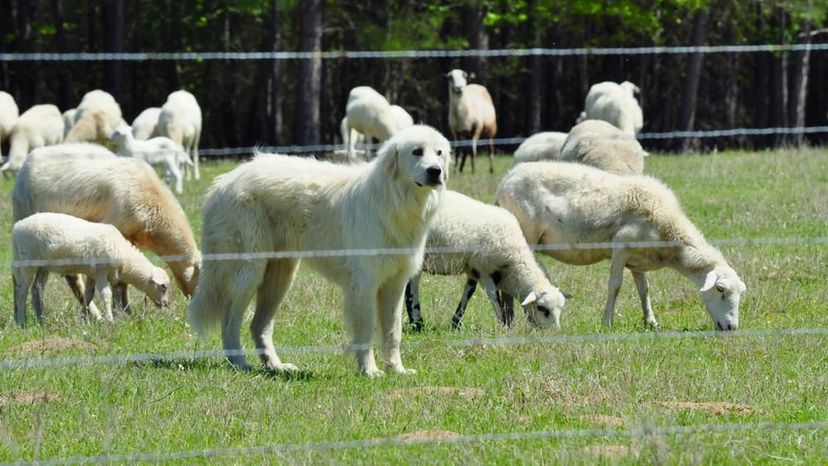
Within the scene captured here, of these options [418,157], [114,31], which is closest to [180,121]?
[114,31]

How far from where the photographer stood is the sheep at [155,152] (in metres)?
20.1

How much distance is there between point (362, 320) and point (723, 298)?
3036 millimetres

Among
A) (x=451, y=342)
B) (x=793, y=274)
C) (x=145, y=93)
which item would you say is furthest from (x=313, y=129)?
(x=451, y=342)

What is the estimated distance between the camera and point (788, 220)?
48.2ft

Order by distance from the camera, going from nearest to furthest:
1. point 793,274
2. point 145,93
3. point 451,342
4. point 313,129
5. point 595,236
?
point 451,342 → point 595,236 → point 793,274 → point 313,129 → point 145,93

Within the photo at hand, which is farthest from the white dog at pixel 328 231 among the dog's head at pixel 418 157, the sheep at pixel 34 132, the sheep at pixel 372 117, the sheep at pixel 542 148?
the sheep at pixel 34 132

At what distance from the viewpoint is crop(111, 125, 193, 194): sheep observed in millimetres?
20141

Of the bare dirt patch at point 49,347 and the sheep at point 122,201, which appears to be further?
the sheep at point 122,201

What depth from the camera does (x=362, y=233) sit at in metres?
8.33

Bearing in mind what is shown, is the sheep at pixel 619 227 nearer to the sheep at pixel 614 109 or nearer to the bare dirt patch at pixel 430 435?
the bare dirt patch at pixel 430 435

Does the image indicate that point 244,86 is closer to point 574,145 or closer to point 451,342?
point 574,145

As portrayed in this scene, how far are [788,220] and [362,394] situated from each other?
8322 mm

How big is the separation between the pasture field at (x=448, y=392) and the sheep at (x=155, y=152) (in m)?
8.60

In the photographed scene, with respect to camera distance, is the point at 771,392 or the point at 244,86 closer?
the point at 771,392
